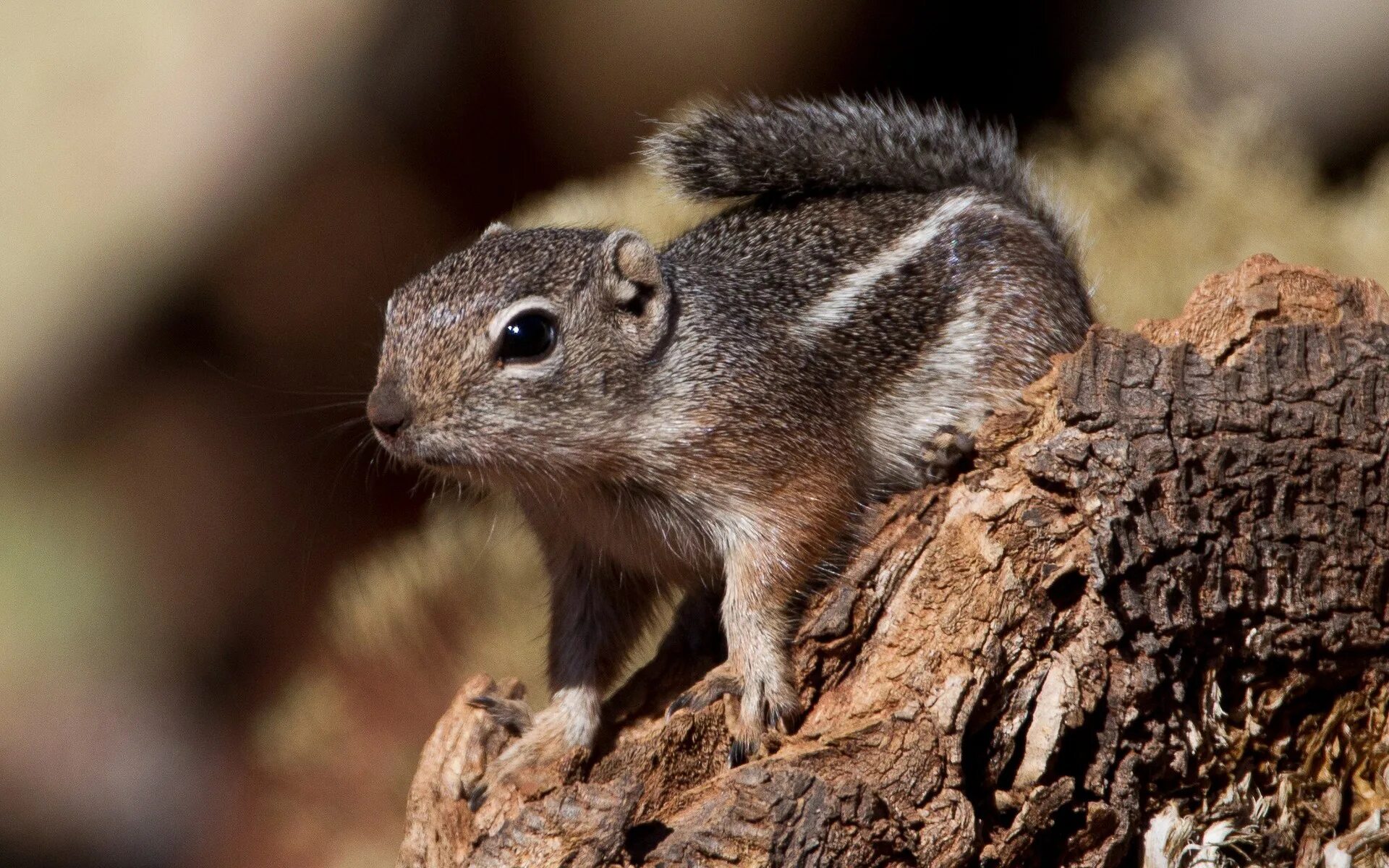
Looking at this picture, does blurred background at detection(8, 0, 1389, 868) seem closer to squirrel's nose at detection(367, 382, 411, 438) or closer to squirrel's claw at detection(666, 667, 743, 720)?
squirrel's claw at detection(666, 667, 743, 720)

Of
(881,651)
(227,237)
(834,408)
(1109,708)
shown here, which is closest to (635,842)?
(881,651)

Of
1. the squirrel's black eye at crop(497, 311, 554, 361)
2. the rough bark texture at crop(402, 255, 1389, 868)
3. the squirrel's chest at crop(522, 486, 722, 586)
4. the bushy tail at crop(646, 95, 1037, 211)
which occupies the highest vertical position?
the bushy tail at crop(646, 95, 1037, 211)

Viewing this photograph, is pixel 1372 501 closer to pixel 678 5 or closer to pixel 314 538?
pixel 678 5

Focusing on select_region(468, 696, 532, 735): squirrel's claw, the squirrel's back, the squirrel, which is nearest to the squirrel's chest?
the squirrel

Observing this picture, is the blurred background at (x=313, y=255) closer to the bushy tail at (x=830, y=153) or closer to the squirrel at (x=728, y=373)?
the bushy tail at (x=830, y=153)

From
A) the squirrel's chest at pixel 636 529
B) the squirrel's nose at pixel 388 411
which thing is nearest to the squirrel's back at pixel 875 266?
the squirrel's chest at pixel 636 529
